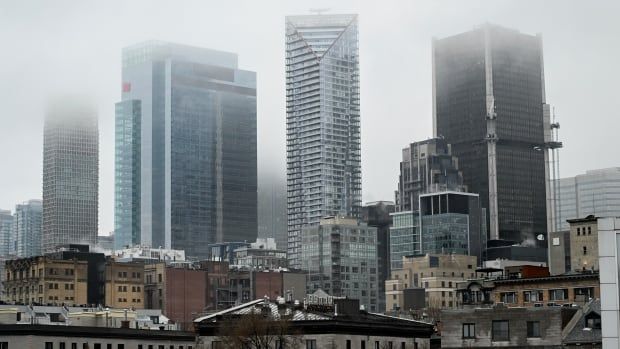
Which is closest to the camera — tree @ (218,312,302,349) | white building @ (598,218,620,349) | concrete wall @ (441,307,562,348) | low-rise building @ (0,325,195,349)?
white building @ (598,218,620,349)

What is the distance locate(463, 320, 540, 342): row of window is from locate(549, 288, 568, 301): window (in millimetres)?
44852

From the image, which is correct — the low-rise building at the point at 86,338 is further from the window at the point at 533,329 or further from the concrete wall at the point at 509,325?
the window at the point at 533,329

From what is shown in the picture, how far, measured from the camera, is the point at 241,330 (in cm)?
13175

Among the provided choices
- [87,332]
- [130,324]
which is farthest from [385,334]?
[130,324]

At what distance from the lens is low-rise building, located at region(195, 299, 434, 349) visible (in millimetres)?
132125

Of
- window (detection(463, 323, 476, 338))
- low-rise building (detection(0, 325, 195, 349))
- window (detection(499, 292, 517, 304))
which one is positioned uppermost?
window (detection(499, 292, 517, 304))

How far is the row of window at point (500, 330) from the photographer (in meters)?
112

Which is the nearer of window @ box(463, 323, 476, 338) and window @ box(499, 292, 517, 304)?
window @ box(463, 323, 476, 338)

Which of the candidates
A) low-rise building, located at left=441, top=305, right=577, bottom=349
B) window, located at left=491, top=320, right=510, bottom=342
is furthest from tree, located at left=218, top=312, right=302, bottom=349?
window, located at left=491, top=320, right=510, bottom=342

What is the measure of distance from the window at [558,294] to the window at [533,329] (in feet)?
151

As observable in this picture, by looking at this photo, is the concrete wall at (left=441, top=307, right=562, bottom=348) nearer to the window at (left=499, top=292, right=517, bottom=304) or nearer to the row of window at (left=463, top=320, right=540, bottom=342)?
the row of window at (left=463, top=320, right=540, bottom=342)

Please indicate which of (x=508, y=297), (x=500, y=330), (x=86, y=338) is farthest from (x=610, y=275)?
(x=508, y=297)

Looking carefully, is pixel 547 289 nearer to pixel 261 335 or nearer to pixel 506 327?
pixel 261 335

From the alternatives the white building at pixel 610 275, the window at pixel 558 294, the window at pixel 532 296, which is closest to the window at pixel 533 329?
the window at pixel 558 294
